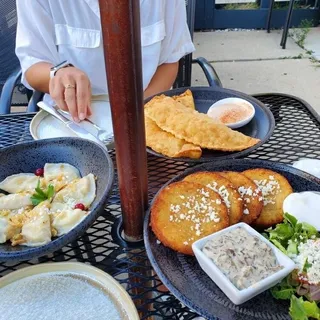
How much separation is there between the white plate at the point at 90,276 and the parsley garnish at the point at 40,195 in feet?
0.69

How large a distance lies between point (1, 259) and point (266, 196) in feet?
2.02

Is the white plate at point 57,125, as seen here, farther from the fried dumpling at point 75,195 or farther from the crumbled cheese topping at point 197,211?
the crumbled cheese topping at point 197,211

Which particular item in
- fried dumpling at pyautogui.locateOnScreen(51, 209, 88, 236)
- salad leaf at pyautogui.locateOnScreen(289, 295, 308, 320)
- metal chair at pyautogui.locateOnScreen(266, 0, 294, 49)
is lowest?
metal chair at pyautogui.locateOnScreen(266, 0, 294, 49)

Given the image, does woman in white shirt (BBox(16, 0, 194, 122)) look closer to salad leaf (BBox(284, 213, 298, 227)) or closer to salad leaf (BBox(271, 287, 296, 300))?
salad leaf (BBox(284, 213, 298, 227))

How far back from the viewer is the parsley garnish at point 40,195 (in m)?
0.93

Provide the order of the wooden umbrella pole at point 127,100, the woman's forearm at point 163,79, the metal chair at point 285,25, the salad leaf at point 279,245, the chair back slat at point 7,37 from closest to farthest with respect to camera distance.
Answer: the wooden umbrella pole at point 127,100
the salad leaf at point 279,245
the woman's forearm at point 163,79
the chair back slat at point 7,37
the metal chair at point 285,25

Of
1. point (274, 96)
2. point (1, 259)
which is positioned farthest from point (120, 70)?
point (274, 96)

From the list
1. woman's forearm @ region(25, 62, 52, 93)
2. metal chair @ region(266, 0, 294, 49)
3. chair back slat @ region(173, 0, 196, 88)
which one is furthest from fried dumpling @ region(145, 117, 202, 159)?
metal chair @ region(266, 0, 294, 49)

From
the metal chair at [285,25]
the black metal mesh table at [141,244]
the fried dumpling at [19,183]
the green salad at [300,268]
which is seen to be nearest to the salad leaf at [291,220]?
the green salad at [300,268]

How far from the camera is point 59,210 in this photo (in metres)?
0.90

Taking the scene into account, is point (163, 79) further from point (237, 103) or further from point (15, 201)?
point (15, 201)

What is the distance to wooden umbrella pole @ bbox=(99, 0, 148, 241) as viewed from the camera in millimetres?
605

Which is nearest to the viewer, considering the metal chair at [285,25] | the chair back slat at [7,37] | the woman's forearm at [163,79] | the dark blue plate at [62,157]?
the dark blue plate at [62,157]

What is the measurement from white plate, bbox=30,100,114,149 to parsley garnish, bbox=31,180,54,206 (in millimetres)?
366
